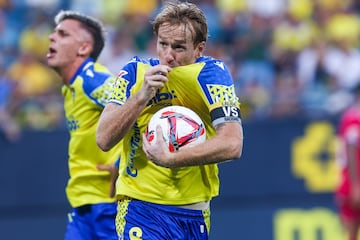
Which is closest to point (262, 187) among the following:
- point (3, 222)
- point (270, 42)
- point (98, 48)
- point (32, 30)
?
point (270, 42)

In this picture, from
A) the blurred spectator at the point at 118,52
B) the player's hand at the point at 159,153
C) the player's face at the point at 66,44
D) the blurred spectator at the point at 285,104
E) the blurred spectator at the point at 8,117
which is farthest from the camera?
the blurred spectator at the point at 118,52

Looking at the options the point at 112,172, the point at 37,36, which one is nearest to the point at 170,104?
the point at 112,172

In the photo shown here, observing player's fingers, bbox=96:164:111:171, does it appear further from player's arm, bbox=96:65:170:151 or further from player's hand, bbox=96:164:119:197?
player's arm, bbox=96:65:170:151

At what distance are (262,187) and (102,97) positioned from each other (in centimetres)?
605

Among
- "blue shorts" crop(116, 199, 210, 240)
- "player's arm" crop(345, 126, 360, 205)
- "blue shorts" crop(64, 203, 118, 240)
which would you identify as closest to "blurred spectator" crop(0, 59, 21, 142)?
"player's arm" crop(345, 126, 360, 205)

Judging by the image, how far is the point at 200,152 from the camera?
5.31 meters

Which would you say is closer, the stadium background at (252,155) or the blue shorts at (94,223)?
the blue shorts at (94,223)

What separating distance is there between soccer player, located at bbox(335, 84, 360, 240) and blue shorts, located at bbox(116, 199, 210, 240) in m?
5.10

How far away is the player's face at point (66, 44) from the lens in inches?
301

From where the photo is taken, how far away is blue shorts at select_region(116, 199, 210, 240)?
18.7ft

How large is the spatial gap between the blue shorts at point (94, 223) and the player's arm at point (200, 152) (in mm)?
2219

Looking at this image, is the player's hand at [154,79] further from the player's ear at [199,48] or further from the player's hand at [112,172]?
the player's hand at [112,172]

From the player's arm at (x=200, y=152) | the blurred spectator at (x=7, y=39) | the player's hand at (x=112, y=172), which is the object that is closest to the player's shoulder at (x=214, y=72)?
the player's arm at (x=200, y=152)

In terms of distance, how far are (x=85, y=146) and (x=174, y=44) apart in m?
2.23
